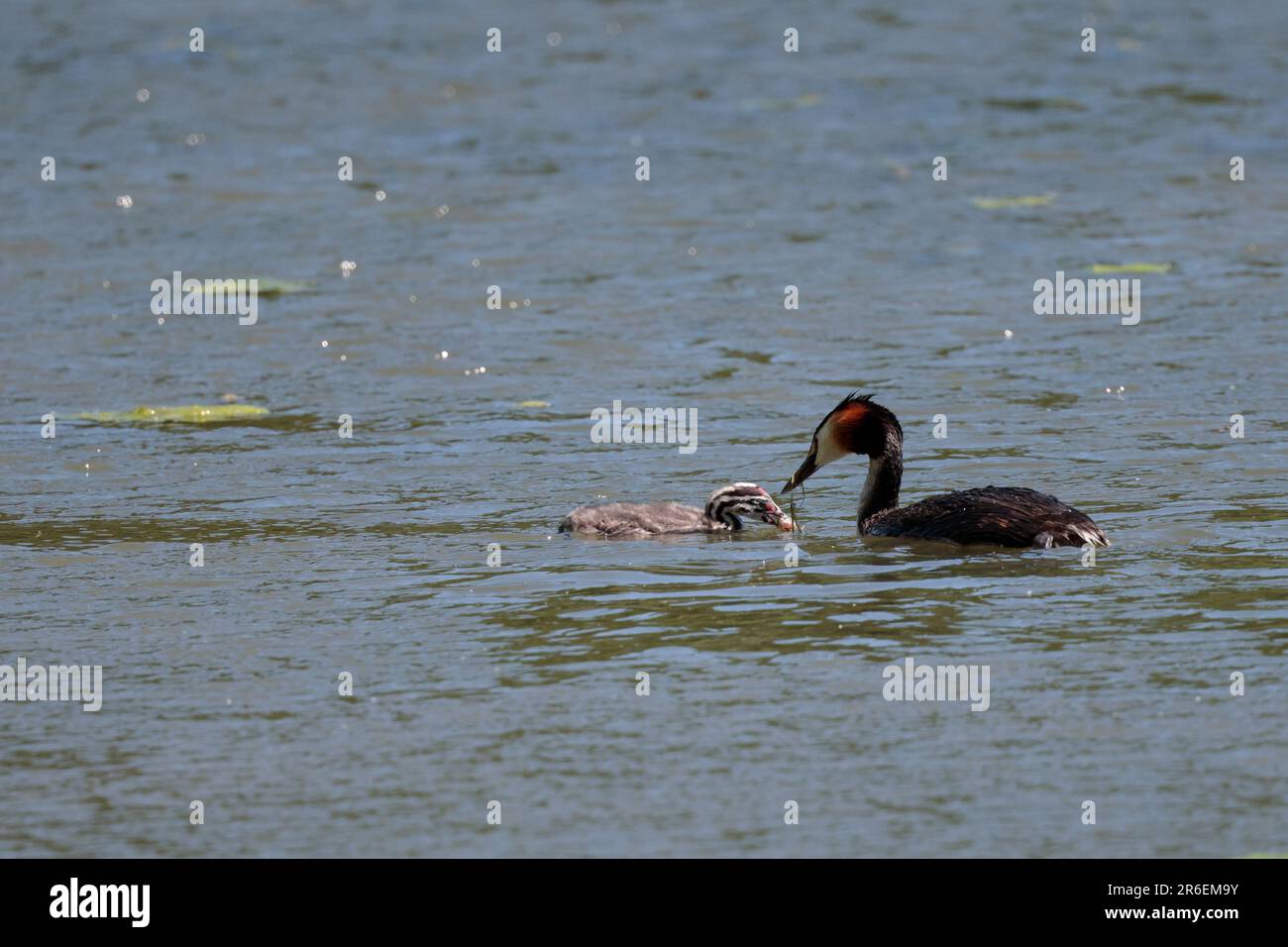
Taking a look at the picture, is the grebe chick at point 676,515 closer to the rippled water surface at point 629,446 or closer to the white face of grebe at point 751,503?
the white face of grebe at point 751,503

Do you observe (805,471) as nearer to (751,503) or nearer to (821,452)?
(821,452)

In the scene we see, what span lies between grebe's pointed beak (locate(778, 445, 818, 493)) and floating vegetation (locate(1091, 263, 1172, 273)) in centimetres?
777

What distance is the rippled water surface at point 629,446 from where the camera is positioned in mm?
8344

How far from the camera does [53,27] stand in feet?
111

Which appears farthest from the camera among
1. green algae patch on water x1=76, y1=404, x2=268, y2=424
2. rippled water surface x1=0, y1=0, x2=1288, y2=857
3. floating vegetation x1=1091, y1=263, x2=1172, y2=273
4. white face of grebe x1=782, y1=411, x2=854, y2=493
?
floating vegetation x1=1091, y1=263, x2=1172, y2=273

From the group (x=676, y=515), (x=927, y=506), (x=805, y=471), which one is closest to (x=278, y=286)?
(x=805, y=471)

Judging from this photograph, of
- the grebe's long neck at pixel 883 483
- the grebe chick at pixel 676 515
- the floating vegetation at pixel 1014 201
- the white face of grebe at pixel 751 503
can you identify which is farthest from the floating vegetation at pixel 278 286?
the grebe's long neck at pixel 883 483

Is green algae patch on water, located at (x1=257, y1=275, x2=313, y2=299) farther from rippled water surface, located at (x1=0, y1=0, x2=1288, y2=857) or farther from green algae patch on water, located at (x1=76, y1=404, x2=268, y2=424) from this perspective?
green algae patch on water, located at (x1=76, y1=404, x2=268, y2=424)

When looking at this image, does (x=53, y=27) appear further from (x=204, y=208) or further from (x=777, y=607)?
(x=777, y=607)

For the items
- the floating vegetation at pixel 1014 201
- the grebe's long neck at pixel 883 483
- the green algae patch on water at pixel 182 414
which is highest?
the floating vegetation at pixel 1014 201

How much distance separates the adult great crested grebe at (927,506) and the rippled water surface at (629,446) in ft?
0.60

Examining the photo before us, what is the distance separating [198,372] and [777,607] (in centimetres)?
813

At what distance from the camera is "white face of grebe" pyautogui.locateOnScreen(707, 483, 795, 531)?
41.5 feet

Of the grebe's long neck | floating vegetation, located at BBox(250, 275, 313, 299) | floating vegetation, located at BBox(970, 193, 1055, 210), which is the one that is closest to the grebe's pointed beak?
the grebe's long neck
